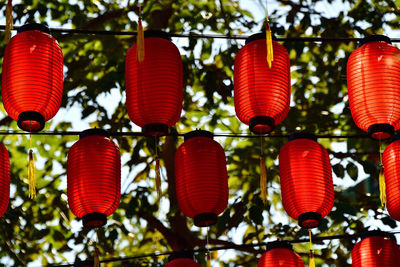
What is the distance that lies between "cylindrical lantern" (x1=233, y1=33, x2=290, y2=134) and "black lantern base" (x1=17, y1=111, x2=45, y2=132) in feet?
4.67

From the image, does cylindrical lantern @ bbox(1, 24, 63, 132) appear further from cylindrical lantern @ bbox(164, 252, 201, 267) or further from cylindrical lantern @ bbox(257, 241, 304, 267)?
cylindrical lantern @ bbox(257, 241, 304, 267)

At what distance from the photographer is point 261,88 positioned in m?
6.49


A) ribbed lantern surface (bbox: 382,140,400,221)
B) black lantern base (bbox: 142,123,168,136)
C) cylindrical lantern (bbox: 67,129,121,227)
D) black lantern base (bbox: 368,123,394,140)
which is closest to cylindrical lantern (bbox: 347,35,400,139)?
black lantern base (bbox: 368,123,394,140)

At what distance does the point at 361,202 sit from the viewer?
9266 millimetres

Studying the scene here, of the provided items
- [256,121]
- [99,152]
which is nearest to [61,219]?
[99,152]

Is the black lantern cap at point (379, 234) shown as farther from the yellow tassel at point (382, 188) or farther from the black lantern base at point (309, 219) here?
the black lantern base at point (309, 219)

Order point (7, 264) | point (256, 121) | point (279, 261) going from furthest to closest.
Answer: point (7, 264)
point (279, 261)
point (256, 121)

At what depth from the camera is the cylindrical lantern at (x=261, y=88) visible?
6488mm

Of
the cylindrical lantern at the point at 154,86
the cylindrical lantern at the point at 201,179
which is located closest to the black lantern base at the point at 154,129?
the cylindrical lantern at the point at 154,86

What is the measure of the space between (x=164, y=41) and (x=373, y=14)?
353cm

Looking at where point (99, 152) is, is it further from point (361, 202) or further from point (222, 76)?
point (361, 202)

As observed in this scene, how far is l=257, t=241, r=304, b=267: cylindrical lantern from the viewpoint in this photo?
22.8 ft

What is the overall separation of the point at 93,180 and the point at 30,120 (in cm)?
72

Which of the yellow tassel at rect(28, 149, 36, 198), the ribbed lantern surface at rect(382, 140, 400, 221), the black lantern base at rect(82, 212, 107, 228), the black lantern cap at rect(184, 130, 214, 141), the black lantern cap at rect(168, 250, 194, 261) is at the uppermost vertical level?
the black lantern cap at rect(184, 130, 214, 141)
